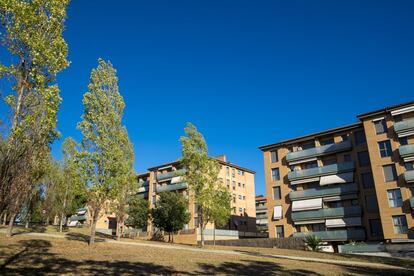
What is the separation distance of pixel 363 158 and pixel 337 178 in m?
4.33

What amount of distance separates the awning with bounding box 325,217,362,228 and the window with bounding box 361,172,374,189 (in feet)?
14.7

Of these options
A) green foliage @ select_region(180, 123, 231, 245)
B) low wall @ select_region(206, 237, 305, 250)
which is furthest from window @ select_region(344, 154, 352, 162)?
green foliage @ select_region(180, 123, 231, 245)

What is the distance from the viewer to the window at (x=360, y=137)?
45131 mm

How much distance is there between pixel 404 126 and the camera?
1517 inches

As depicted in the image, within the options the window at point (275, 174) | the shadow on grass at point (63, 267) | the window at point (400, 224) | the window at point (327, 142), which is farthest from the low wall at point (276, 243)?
the shadow on grass at point (63, 267)

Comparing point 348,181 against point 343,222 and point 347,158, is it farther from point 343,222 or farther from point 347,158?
point 343,222

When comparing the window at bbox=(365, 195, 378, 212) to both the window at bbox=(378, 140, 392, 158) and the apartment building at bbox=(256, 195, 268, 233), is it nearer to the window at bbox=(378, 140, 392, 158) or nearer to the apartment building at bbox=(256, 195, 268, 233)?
the window at bbox=(378, 140, 392, 158)

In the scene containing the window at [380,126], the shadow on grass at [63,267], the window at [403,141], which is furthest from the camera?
the window at [380,126]

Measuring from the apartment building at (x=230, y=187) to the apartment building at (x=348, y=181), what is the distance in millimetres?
12601

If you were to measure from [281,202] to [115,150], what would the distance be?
3298 cm

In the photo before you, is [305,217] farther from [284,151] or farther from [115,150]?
[115,150]

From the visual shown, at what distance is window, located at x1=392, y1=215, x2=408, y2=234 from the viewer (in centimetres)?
3672

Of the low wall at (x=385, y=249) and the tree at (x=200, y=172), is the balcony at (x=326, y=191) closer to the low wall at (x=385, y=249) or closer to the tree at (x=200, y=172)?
the low wall at (x=385, y=249)

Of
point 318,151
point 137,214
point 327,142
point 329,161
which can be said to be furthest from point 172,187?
point 327,142
